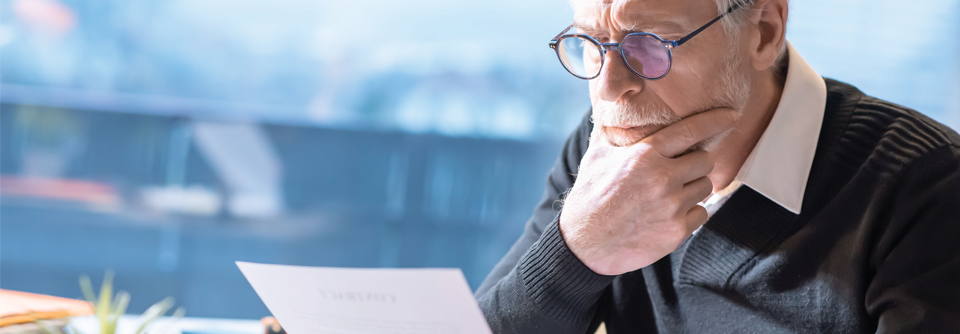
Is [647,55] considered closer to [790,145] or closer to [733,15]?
[733,15]

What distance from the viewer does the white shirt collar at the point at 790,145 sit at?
37.6 inches

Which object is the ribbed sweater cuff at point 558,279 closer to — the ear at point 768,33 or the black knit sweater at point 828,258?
the black knit sweater at point 828,258

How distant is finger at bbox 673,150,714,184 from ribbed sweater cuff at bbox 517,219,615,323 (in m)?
0.19

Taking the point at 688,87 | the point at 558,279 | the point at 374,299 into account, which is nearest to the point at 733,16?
the point at 688,87

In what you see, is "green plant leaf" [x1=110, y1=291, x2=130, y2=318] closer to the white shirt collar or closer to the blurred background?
the blurred background

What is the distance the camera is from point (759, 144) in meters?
1.02

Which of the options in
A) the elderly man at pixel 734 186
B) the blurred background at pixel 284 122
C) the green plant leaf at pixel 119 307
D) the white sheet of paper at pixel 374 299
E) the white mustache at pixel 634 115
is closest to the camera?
the white sheet of paper at pixel 374 299

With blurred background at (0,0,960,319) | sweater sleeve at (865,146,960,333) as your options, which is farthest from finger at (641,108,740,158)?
blurred background at (0,0,960,319)

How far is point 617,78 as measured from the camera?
39.0 inches

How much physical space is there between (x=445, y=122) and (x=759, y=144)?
2.21 metres

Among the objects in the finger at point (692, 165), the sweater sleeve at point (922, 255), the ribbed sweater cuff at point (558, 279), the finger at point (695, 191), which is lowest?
the sweater sleeve at point (922, 255)

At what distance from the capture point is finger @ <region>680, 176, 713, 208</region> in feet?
3.05

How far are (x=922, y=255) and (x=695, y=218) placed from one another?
284 millimetres

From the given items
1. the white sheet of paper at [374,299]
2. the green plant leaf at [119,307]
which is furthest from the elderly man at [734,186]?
the green plant leaf at [119,307]
